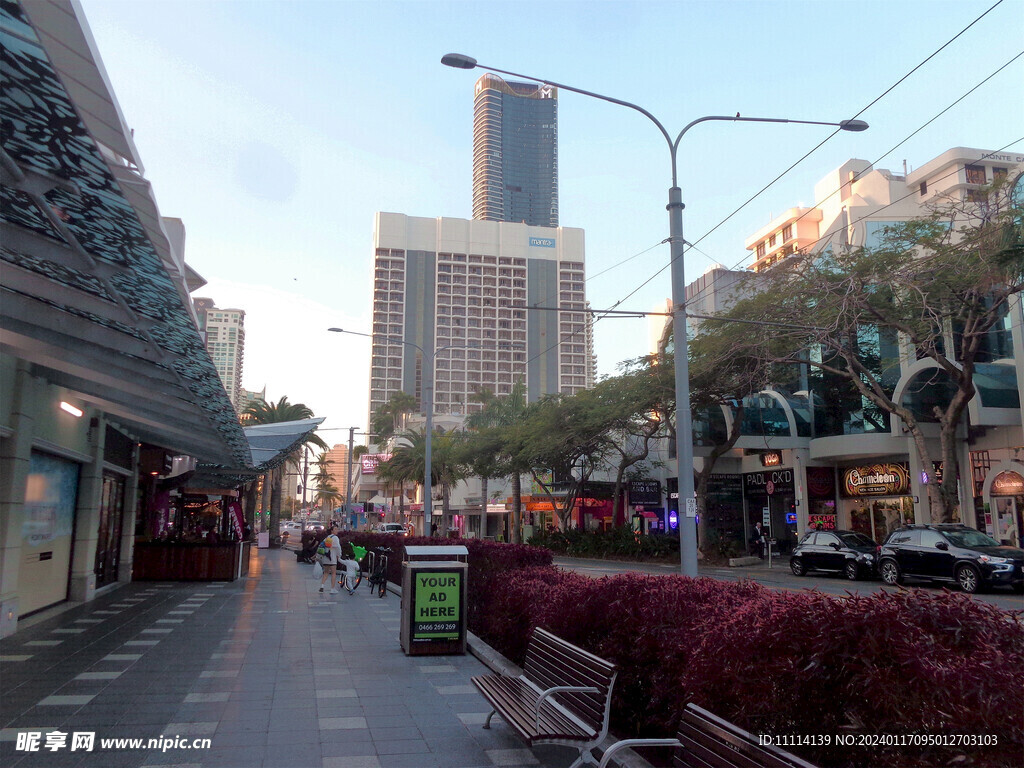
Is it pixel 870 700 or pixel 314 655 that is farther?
pixel 314 655

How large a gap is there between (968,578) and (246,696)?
17.1 m

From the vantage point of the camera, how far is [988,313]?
20.9 m

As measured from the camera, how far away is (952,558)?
1917 cm

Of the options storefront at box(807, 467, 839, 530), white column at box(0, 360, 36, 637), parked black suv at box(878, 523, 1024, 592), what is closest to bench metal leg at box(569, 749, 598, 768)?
white column at box(0, 360, 36, 637)

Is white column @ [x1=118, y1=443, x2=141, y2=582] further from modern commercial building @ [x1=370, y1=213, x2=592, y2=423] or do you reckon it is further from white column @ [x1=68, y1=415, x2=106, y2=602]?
modern commercial building @ [x1=370, y1=213, x2=592, y2=423]

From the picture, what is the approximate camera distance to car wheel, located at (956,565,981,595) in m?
18.3

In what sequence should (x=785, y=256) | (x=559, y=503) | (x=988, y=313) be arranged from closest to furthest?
(x=988, y=313) < (x=785, y=256) < (x=559, y=503)

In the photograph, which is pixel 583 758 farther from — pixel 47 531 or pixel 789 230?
pixel 789 230

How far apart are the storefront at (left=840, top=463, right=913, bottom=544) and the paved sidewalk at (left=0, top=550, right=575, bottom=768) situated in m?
26.5

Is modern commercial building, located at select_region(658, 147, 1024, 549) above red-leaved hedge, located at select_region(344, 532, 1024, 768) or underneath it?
above

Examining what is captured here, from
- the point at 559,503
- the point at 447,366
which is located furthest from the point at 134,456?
the point at 447,366

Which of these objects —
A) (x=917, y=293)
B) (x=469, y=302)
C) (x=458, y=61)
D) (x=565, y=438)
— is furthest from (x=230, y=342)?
(x=458, y=61)

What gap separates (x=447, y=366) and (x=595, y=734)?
133 meters

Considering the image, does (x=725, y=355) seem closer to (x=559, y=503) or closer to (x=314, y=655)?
(x=314, y=655)
